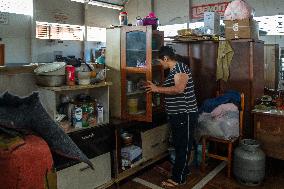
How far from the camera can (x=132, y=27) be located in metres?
3.32

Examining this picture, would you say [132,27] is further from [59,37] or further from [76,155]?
[59,37]

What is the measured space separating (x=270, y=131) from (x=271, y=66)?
1.76 m

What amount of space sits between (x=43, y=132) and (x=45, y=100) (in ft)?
6.64

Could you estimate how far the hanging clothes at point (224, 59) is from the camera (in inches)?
159

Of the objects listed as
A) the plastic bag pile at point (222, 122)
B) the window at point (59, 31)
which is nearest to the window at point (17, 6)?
the window at point (59, 31)

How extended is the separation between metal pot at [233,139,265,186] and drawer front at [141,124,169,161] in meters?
1.00

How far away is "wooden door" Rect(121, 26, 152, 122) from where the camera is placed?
10.8 ft

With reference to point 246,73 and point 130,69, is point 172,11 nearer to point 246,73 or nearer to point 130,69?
point 246,73

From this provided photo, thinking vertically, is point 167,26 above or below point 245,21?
above

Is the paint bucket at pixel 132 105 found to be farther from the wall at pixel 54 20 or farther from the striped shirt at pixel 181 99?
the wall at pixel 54 20

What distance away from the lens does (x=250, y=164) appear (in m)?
3.34

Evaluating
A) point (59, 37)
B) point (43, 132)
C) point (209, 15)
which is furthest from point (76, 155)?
point (59, 37)

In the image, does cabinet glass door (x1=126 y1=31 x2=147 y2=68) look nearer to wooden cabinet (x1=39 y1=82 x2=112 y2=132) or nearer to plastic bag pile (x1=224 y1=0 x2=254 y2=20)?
wooden cabinet (x1=39 y1=82 x2=112 y2=132)

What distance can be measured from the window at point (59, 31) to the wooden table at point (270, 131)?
5957 mm
